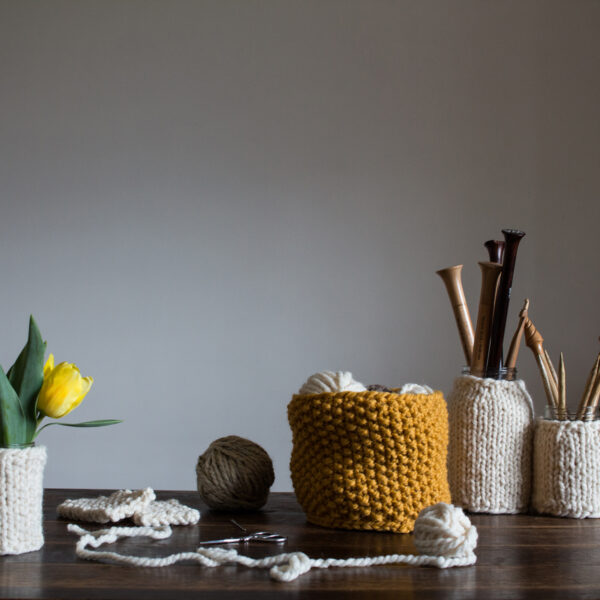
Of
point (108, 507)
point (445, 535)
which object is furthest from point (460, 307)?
point (108, 507)

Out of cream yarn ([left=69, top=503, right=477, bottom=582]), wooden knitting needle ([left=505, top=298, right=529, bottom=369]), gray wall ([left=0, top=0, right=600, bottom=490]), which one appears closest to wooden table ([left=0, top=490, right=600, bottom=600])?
cream yarn ([left=69, top=503, right=477, bottom=582])

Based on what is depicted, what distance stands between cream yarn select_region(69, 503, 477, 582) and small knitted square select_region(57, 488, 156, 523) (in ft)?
0.39

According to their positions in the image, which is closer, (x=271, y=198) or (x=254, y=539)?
(x=254, y=539)

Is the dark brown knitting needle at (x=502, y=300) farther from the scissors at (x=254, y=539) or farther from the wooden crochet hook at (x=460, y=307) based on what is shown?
the scissors at (x=254, y=539)

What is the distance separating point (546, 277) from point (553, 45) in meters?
0.61

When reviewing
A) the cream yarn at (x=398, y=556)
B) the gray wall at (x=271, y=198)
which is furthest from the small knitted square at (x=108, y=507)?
the gray wall at (x=271, y=198)

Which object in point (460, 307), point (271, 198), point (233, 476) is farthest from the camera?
point (271, 198)

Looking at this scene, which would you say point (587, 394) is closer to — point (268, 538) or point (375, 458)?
point (375, 458)

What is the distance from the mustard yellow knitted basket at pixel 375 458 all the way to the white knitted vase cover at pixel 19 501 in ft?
0.96

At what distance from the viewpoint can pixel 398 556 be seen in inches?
26.3

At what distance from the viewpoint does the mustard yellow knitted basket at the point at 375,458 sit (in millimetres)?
793

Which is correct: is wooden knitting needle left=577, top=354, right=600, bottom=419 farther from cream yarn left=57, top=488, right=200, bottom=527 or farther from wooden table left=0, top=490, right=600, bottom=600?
cream yarn left=57, top=488, right=200, bottom=527

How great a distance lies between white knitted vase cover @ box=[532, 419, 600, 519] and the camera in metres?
0.91

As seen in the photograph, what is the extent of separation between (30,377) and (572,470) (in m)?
0.64
